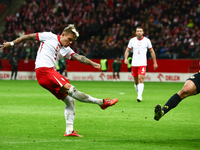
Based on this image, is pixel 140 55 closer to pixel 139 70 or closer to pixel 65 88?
pixel 139 70

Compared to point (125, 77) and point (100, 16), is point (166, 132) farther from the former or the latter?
point (100, 16)

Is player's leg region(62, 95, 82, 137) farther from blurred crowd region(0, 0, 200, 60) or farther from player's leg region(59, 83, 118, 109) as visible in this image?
blurred crowd region(0, 0, 200, 60)

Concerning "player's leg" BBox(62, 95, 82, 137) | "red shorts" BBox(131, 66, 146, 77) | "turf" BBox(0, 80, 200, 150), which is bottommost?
"turf" BBox(0, 80, 200, 150)

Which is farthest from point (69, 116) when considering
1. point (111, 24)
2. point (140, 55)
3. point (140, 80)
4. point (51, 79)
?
point (111, 24)

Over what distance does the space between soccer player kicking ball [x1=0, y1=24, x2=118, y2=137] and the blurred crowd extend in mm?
22288

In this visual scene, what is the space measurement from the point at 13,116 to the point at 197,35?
72.5 ft

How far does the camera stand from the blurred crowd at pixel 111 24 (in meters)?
28.9

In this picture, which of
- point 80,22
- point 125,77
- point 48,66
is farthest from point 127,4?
point 48,66

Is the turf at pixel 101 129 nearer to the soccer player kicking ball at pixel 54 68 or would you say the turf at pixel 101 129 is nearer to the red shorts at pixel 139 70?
the soccer player kicking ball at pixel 54 68

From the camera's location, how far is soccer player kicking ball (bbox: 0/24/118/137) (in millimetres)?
6152

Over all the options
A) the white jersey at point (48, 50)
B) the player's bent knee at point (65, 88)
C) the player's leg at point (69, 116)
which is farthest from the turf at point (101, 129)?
the white jersey at point (48, 50)

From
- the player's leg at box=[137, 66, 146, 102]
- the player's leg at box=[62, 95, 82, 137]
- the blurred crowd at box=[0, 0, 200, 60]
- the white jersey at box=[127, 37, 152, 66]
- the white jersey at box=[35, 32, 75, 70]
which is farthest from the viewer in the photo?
the blurred crowd at box=[0, 0, 200, 60]

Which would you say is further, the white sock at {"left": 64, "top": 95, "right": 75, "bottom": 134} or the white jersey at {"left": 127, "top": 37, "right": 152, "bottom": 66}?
the white jersey at {"left": 127, "top": 37, "right": 152, "bottom": 66}

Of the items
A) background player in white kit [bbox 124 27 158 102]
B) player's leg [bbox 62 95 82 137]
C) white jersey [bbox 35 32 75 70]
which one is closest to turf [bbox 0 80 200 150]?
player's leg [bbox 62 95 82 137]
